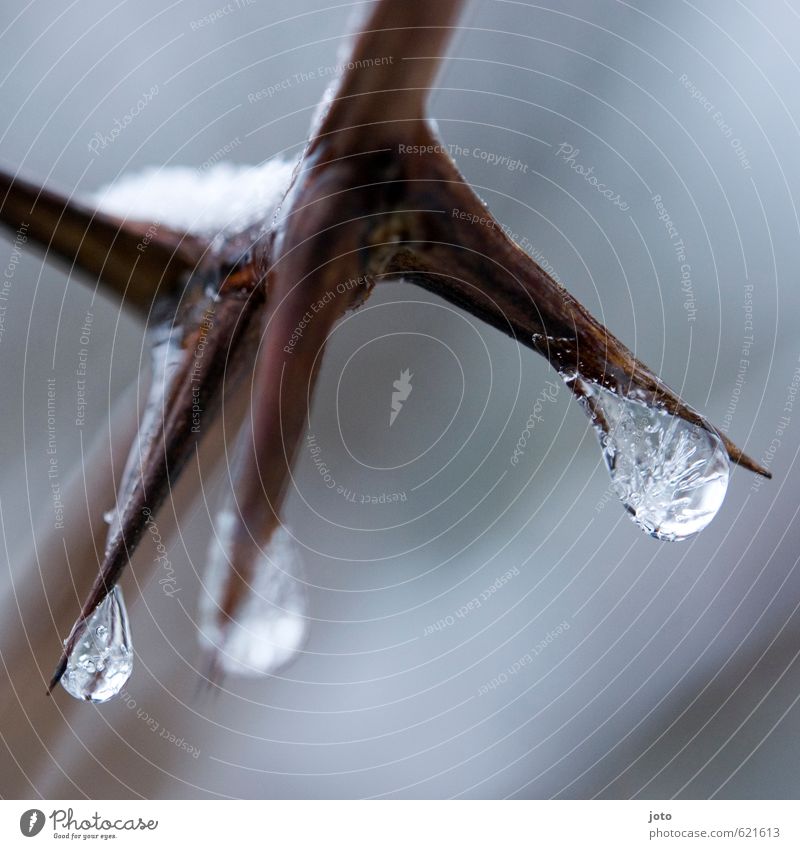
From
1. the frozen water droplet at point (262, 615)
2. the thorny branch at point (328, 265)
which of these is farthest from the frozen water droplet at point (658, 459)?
the frozen water droplet at point (262, 615)

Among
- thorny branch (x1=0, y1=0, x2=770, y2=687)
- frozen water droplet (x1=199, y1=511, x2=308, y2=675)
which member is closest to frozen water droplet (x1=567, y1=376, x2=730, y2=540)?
thorny branch (x1=0, y1=0, x2=770, y2=687)

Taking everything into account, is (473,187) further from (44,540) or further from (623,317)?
(44,540)

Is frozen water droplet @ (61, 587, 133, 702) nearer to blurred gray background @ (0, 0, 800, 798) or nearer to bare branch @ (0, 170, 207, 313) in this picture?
blurred gray background @ (0, 0, 800, 798)

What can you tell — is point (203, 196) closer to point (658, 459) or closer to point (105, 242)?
point (105, 242)

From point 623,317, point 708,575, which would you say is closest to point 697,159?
point 623,317
